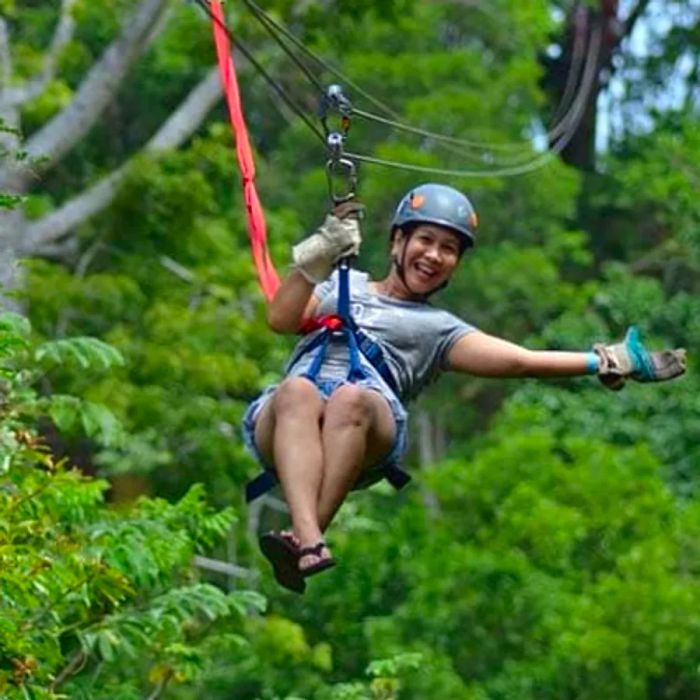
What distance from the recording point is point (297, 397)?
667 cm

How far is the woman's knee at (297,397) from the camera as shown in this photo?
6.66m

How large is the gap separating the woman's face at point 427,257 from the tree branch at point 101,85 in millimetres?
7900

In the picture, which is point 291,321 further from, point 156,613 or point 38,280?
point 38,280

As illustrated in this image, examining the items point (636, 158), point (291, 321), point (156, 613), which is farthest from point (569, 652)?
point (636, 158)

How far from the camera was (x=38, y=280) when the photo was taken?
561 inches

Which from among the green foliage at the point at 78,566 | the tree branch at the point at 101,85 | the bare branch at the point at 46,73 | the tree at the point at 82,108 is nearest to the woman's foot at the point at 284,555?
the green foliage at the point at 78,566

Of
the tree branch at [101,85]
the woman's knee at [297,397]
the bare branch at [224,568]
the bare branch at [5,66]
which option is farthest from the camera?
the tree branch at [101,85]

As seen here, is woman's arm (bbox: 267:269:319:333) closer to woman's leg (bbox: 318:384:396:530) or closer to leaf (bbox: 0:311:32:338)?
woman's leg (bbox: 318:384:396:530)

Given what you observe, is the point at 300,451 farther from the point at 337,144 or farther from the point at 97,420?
the point at 97,420

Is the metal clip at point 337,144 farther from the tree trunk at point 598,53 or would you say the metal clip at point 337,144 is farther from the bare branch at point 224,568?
the tree trunk at point 598,53

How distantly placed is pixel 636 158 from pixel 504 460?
25.4 ft

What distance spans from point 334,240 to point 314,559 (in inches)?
28.0

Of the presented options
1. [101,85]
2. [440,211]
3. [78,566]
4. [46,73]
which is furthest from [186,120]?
[440,211]

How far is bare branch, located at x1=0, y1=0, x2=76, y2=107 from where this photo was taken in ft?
47.7
